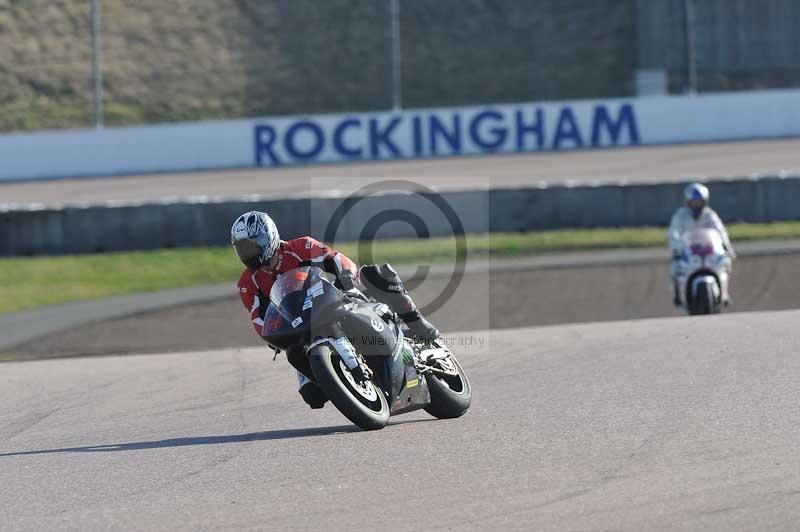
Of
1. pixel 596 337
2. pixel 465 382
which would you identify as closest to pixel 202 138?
pixel 596 337

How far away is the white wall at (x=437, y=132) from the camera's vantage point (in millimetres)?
36875

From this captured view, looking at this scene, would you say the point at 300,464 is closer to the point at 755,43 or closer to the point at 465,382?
the point at 465,382

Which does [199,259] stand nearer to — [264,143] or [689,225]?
[689,225]

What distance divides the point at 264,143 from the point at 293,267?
29.6m

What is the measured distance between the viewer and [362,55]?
48938mm

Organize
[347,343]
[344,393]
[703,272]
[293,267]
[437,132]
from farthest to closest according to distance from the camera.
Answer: [437,132]
[703,272]
[293,267]
[347,343]
[344,393]

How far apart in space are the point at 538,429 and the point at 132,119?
40.5m

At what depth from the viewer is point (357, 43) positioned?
49.4 meters

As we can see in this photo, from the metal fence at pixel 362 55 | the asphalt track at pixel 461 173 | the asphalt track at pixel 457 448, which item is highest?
the metal fence at pixel 362 55

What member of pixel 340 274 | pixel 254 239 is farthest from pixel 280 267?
pixel 340 274

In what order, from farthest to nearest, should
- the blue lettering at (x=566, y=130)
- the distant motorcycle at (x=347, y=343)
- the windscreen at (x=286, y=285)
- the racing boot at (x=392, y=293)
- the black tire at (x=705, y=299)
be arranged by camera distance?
the blue lettering at (x=566, y=130)
the black tire at (x=705, y=299)
the racing boot at (x=392, y=293)
the windscreen at (x=286, y=285)
the distant motorcycle at (x=347, y=343)

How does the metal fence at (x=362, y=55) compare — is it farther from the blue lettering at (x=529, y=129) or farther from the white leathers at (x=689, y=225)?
the white leathers at (x=689, y=225)

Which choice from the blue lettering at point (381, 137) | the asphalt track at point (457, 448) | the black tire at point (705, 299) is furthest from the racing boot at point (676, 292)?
the blue lettering at point (381, 137)

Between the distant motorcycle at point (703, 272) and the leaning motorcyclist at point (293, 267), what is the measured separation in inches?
277
